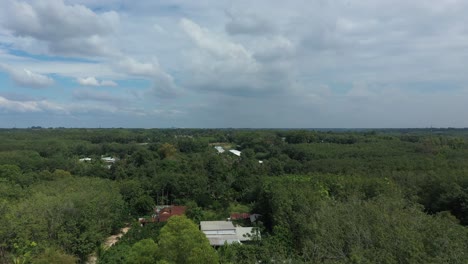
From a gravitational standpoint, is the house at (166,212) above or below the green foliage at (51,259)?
below

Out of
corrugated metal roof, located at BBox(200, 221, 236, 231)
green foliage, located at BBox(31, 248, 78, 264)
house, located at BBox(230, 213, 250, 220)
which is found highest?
green foliage, located at BBox(31, 248, 78, 264)

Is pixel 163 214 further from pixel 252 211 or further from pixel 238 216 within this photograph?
pixel 252 211

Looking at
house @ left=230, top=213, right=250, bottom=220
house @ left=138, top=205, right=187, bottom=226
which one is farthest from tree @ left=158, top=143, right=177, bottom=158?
house @ left=230, top=213, right=250, bottom=220

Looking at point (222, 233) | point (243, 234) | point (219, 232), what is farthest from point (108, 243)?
point (243, 234)

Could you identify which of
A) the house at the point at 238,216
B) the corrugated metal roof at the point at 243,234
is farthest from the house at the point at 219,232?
the house at the point at 238,216

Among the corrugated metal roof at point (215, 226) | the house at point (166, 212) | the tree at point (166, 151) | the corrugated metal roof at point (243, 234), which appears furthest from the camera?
the tree at point (166, 151)

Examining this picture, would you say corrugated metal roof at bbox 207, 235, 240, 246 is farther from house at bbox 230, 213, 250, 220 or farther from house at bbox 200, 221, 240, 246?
house at bbox 230, 213, 250, 220

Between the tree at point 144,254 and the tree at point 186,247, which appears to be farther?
the tree at point 144,254

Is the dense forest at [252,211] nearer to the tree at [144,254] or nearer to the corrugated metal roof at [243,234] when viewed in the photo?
the tree at [144,254]
